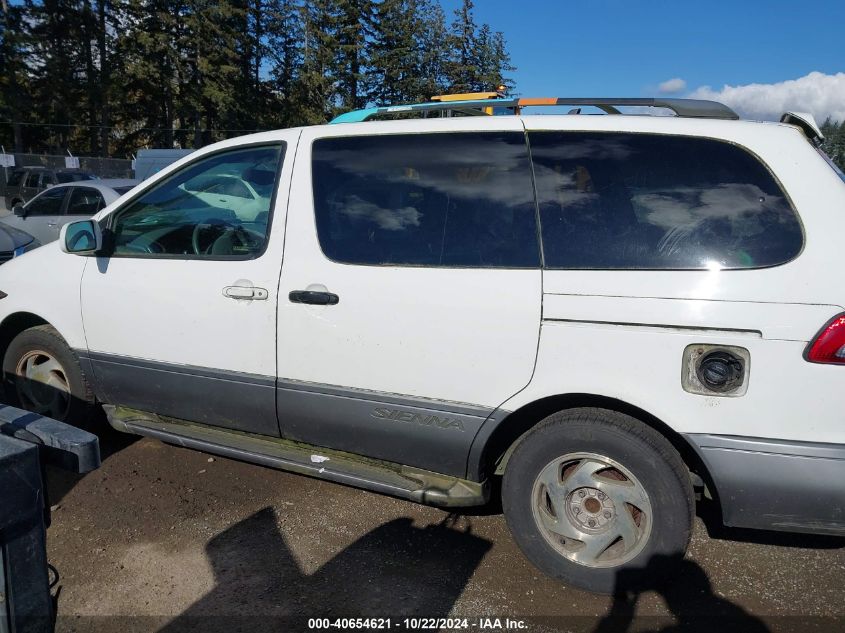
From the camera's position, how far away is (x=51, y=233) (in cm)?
1129

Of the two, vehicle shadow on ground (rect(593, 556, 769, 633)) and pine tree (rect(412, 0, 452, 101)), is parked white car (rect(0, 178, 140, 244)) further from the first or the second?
pine tree (rect(412, 0, 452, 101))

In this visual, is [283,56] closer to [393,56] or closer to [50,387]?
[393,56]

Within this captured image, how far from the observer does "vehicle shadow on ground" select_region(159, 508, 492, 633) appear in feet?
8.80

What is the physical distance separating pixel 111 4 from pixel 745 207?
4671cm

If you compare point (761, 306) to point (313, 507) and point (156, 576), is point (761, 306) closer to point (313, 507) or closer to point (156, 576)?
point (313, 507)

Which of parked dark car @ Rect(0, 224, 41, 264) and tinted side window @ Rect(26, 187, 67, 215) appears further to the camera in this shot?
tinted side window @ Rect(26, 187, 67, 215)

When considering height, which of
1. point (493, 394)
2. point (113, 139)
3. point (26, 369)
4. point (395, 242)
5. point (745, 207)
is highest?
point (113, 139)

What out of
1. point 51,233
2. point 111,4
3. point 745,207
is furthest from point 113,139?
point 745,207

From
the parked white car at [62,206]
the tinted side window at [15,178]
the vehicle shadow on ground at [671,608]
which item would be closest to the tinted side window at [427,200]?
the vehicle shadow on ground at [671,608]

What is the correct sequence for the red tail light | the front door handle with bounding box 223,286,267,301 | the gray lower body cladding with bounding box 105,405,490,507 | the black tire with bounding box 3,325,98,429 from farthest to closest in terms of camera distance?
the black tire with bounding box 3,325,98,429 → the front door handle with bounding box 223,286,267,301 → the gray lower body cladding with bounding box 105,405,490,507 → the red tail light

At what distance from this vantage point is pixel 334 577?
2.93 metres

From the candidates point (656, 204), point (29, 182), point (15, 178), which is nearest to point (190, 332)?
point (656, 204)

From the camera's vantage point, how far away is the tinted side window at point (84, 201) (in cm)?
1114

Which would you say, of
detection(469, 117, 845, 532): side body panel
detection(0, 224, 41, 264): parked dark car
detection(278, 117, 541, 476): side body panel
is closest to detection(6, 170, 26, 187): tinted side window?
detection(0, 224, 41, 264): parked dark car
